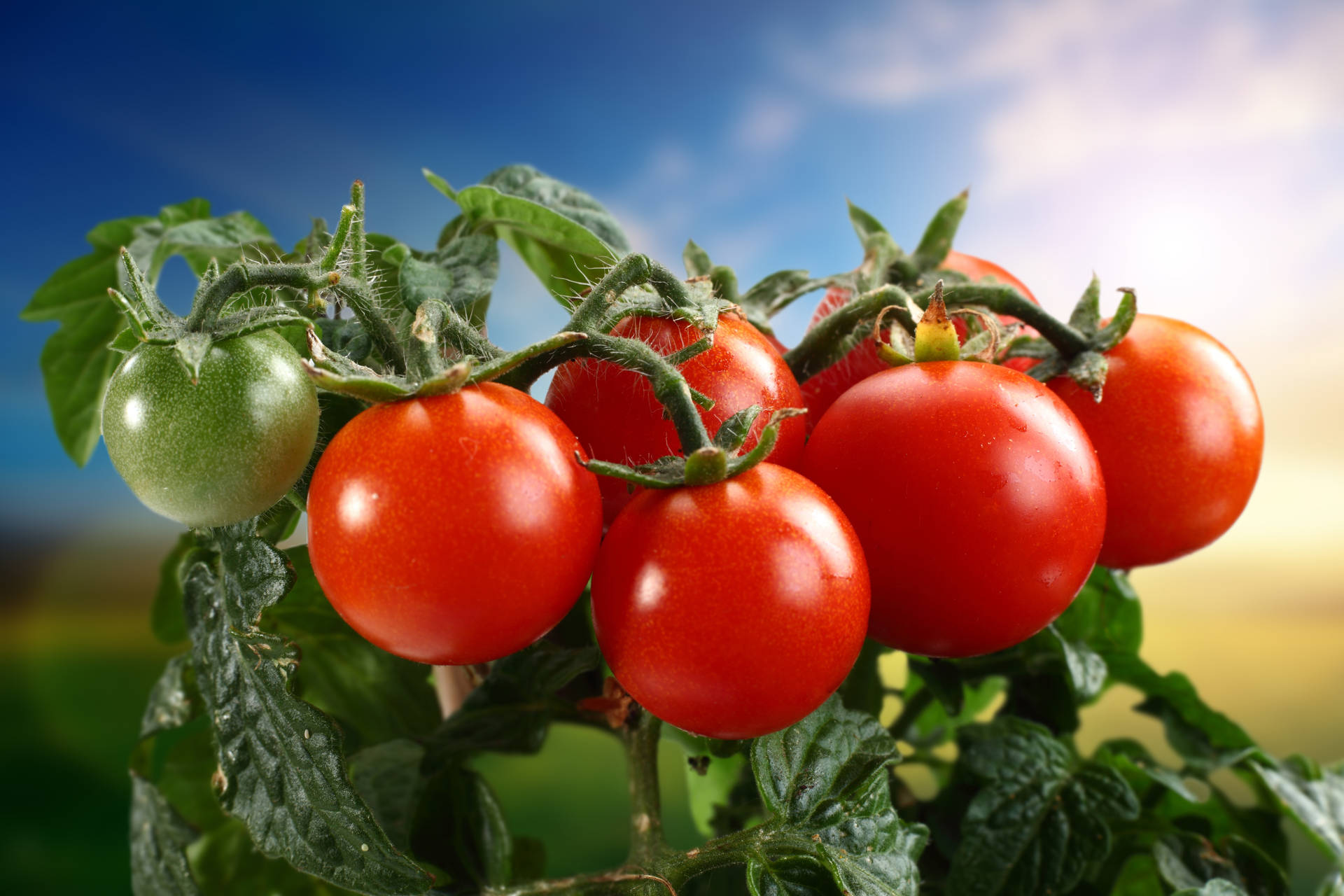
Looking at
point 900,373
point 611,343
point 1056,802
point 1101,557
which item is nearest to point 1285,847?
point 1056,802

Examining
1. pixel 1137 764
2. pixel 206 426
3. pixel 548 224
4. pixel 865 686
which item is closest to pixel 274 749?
pixel 206 426

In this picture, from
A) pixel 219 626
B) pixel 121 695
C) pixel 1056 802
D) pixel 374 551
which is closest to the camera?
pixel 374 551

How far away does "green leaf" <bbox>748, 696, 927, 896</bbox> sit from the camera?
0.43m

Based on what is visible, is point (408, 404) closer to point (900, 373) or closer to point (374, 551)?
point (374, 551)

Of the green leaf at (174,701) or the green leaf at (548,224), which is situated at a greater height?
the green leaf at (548,224)

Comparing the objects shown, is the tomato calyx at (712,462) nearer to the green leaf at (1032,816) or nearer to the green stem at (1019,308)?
the green stem at (1019,308)

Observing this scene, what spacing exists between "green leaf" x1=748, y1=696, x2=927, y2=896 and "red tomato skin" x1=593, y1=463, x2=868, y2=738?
3.8 inches

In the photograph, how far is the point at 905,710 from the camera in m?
0.75

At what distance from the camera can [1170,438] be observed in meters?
0.49

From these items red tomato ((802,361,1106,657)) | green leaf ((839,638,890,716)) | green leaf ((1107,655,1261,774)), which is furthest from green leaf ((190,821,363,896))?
green leaf ((1107,655,1261,774))

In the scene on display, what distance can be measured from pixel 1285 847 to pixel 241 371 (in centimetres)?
81

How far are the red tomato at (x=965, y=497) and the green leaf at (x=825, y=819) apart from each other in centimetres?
8

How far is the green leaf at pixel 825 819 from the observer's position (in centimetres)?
43

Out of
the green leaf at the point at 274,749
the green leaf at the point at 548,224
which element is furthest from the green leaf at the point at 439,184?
the green leaf at the point at 274,749
